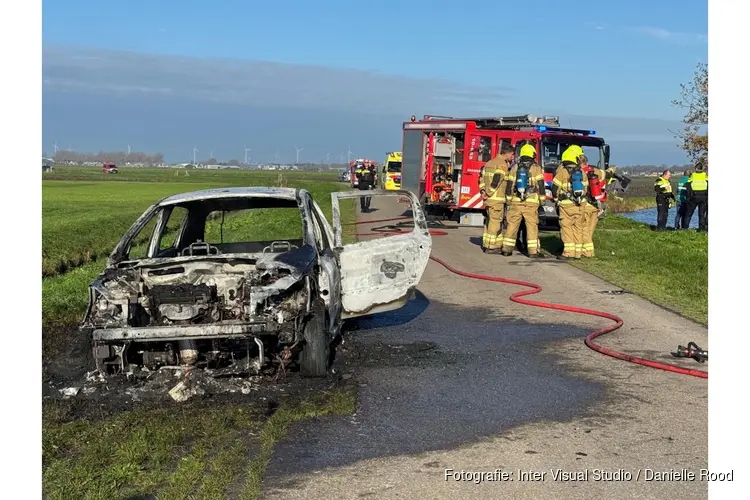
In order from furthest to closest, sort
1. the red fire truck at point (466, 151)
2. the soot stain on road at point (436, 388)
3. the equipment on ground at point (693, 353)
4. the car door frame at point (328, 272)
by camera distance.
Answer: the red fire truck at point (466, 151) < the equipment on ground at point (693, 353) < the car door frame at point (328, 272) < the soot stain on road at point (436, 388)

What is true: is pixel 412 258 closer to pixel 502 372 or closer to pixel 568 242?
pixel 502 372

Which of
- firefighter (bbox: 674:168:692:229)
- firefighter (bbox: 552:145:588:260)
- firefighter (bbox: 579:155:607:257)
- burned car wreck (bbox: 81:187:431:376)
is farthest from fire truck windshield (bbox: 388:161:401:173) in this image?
burned car wreck (bbox: 81:187:431:376)

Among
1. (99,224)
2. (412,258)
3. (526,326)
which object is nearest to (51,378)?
(412,258)

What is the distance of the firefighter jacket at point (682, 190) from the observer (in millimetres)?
22391

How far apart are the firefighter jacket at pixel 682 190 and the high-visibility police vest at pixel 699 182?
1.54 ft

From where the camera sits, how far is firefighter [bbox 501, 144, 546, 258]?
15383 mm

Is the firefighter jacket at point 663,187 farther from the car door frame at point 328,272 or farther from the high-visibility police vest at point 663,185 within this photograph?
the car door frame at point 328,272

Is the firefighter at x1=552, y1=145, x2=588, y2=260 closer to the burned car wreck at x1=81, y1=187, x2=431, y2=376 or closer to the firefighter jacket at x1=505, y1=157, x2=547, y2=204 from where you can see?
the firefighter jacket at x1=505, y1=157, x2=547, y2=204

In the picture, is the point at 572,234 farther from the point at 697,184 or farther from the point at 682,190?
the point at 682,190

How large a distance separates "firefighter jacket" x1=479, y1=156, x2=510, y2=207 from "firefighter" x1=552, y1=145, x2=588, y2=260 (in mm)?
928

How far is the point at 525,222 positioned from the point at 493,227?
737 millimetres

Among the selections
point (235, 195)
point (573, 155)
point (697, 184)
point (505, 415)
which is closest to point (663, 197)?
point (697, 184)

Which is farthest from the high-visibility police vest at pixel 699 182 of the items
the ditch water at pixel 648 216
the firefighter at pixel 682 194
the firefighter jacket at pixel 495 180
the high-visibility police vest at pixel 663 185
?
the ditch water at pixel 648 216

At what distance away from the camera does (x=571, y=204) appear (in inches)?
612
